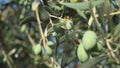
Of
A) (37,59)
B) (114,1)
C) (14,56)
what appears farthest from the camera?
(14,56)

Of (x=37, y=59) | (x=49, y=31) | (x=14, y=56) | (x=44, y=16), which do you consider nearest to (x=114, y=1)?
(x=49, y=31)

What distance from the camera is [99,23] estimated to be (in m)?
0.88

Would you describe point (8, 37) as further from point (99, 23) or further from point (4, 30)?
point (99, 23)

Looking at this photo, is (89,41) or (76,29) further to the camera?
(76,29)

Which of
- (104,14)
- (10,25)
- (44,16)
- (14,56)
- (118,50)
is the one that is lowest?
(14,56)

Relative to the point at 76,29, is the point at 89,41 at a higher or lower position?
higher

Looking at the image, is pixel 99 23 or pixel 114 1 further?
pixel 114 1

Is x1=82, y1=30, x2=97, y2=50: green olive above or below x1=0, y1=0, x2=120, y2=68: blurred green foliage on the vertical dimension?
above

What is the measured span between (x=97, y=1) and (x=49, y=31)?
0.35 metres

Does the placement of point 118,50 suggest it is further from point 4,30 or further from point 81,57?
point 4,30

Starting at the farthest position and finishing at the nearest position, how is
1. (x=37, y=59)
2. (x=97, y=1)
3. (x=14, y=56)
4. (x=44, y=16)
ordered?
(x=14, y=56) < (x=37, y=59) < (x=44, y=16) < (x=97, y=1)

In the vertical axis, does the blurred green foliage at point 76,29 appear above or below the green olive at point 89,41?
below

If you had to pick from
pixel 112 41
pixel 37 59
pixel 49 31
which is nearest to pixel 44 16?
pixel 49 31

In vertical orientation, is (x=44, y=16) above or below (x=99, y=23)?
below
